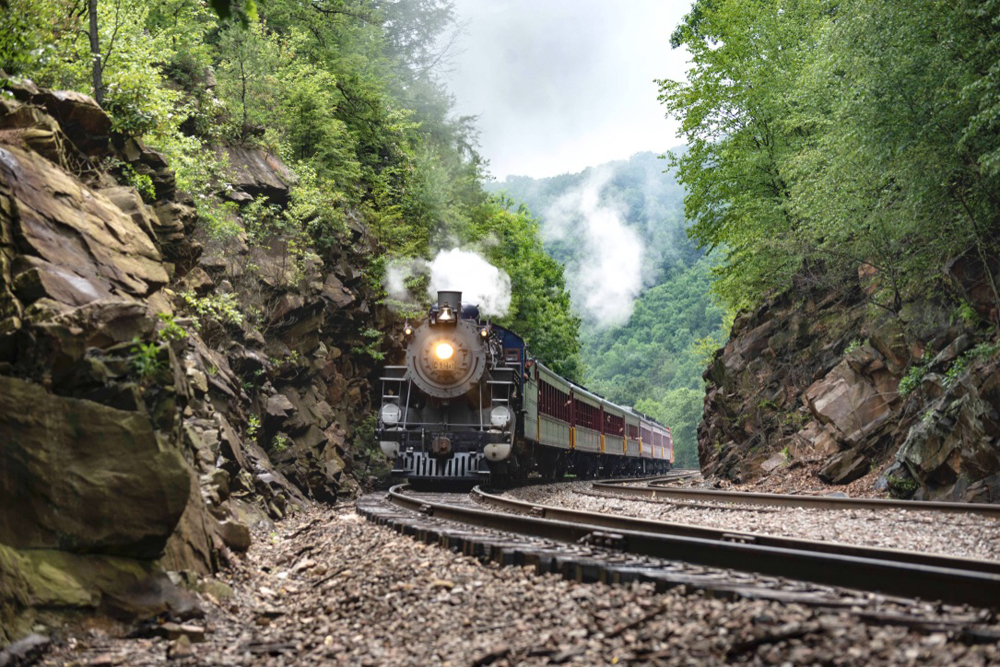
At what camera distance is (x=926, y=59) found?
13.3 metres

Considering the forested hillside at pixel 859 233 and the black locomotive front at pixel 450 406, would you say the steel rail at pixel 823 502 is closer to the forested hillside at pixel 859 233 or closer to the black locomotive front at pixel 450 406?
the forested hillside at pixel 859 233

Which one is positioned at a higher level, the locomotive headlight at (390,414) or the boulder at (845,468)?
the locomotive headlight at (390,414)

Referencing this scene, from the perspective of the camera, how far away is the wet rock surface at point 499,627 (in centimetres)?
370

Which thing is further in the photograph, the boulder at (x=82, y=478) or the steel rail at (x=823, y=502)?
the steel rail at (x=823, y=502)

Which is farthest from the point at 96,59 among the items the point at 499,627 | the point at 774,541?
the point at 774,541

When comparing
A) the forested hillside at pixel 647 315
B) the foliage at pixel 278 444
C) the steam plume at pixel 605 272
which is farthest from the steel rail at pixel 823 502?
the steam plume at pixel 605 272

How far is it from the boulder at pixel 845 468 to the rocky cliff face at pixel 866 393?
21mm

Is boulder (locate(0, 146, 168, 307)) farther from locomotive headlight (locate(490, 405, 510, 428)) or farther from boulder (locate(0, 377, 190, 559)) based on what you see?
locomotive headlight (locate(490, 405, 510, 428))

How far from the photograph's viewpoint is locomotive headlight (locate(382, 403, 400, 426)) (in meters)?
18.3

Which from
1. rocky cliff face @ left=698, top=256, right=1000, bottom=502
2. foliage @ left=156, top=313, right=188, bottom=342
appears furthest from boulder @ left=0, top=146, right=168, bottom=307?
rocky cliff face @ left=698, top=256, right=1000, bottom=502

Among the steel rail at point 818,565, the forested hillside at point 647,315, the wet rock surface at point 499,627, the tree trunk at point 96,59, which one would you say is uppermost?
the forested hillside at point 647,315

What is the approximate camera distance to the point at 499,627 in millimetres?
4961

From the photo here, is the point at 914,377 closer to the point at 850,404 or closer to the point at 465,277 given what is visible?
the point at 850,404

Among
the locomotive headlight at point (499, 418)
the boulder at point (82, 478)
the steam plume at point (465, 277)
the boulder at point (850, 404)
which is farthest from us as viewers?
the steam plume at point (465, 277)
